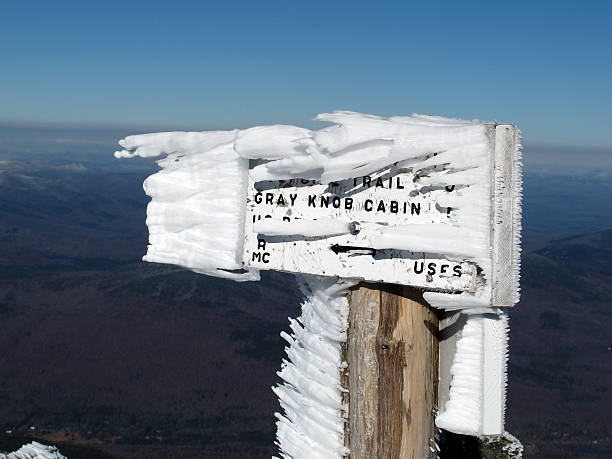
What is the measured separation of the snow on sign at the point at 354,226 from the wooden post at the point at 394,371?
3.9 inches

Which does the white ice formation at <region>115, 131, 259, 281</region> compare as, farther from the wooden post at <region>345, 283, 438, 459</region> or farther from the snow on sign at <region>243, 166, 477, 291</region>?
the wooden post at <region>345, 283, 438, 459</region>

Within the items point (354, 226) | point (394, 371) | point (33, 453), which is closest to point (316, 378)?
point (394, 371)

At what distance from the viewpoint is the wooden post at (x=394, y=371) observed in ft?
5.83

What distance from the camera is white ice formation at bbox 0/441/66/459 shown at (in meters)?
4.65

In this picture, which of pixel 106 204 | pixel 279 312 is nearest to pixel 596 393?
pixel 279 312

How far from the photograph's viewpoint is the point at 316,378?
196 cm

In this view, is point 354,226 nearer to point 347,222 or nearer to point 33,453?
point 347,222

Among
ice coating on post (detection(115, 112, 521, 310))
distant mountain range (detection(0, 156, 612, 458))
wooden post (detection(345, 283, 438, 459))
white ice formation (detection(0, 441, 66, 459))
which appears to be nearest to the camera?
ice coating on post (detection(115, 112, 521, 310))

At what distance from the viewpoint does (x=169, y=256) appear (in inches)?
78.4

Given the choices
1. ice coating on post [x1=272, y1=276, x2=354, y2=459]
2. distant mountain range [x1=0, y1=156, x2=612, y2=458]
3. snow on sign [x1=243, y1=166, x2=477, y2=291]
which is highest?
snow on sign [x1=243, y1=166, x2=477, y2=291]

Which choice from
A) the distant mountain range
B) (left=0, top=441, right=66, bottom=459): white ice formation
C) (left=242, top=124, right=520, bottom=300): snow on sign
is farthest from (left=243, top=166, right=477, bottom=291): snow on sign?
the distant mountain range

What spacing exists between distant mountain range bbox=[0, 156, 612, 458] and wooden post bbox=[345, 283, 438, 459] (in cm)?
2720

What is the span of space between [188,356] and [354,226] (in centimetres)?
6416

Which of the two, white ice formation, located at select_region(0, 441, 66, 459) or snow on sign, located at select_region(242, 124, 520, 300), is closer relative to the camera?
snow on sign, located at select_region(242, 124, 520, 300)
